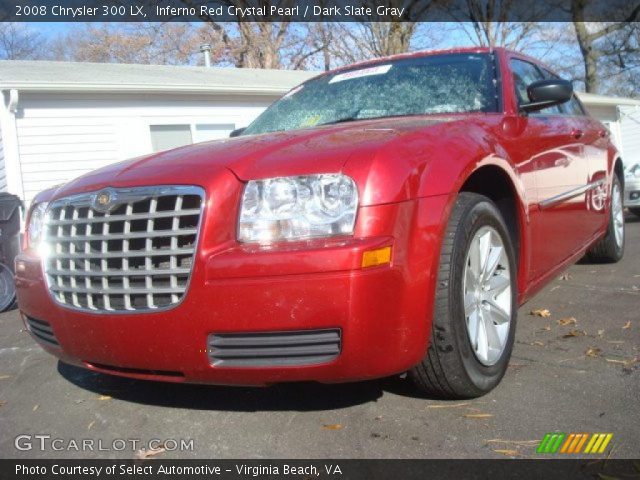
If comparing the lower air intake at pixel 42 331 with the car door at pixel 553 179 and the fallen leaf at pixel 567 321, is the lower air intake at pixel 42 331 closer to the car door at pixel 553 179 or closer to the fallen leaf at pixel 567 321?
the car door at pixel 553 179

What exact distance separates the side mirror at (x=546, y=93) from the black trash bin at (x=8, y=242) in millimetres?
5003

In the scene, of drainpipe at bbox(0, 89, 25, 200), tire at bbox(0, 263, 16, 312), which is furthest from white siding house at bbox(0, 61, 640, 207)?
tire at bbox(0, 263, 16, 312)

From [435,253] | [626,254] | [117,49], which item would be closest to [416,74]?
[435,253]

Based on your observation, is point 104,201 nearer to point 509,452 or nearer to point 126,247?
point 126,247

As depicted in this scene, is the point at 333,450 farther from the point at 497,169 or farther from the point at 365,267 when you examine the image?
the point at 497,169

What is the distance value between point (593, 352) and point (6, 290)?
526 cm

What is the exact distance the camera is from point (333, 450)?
7.43 ft

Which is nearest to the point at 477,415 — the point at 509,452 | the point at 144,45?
the point at 509,452

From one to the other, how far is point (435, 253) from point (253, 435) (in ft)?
3.29

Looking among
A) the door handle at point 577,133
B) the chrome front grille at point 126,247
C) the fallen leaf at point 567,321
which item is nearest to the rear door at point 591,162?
the door handle at point 577,133

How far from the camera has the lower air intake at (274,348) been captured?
2.17m

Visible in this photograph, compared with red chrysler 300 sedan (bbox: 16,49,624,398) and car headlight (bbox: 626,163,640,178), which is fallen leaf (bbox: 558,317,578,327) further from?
car headlight (bbox: 626,163,640,178)

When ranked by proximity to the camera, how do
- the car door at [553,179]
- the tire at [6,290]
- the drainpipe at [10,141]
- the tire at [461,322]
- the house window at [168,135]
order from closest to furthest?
the tire at [461,322], the car door at [553,179], the tire at [6,290], the drainpipe at [10,141], the house window at [168,135]

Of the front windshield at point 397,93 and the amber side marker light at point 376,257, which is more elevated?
the front windshield at point 397,93
